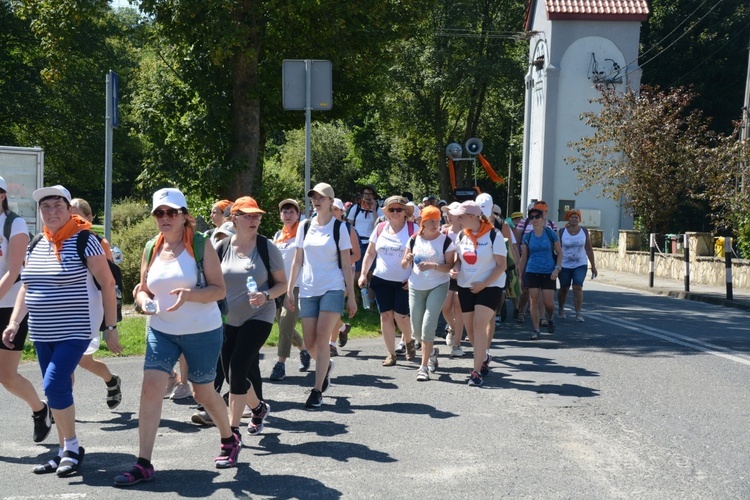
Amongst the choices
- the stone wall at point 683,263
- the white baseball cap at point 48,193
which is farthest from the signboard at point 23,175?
the stone wall at point 683,263

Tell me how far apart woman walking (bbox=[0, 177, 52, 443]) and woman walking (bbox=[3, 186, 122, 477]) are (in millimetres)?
542

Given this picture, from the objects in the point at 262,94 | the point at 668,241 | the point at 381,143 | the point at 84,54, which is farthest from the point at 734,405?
the point at 381,143

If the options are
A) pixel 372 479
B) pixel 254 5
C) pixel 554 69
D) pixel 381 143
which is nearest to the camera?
pixel 372 479

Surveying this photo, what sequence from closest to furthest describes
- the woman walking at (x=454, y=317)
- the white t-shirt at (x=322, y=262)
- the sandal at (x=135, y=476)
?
the sandal at (x=135, y=476)
the white t-shirt at (x=322, y=262)
the woman walking at (x=454, y=317)

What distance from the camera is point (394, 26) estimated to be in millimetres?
19797

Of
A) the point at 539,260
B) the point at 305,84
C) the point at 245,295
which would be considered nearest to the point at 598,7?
the point at 539,260

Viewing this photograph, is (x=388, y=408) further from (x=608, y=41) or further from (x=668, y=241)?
Result: (x=608, y=41)

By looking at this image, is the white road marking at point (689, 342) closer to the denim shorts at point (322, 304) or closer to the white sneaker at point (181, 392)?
the denim shorts at point (322, 304)

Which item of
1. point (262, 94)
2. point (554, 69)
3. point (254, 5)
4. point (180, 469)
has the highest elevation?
point (554, 69)

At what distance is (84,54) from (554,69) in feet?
64.3

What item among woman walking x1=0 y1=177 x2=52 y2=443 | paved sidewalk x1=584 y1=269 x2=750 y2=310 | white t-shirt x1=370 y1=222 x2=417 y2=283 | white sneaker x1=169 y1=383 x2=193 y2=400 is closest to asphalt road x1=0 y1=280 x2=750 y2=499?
white sneaker x1=169 y1=383 x2=193 y2=400

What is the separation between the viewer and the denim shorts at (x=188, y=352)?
576cm

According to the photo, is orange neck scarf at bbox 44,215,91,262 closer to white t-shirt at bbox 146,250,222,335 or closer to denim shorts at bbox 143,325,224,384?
white t-shirt at bbox 146,250,222,335

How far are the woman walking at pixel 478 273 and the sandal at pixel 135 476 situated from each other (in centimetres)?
417
